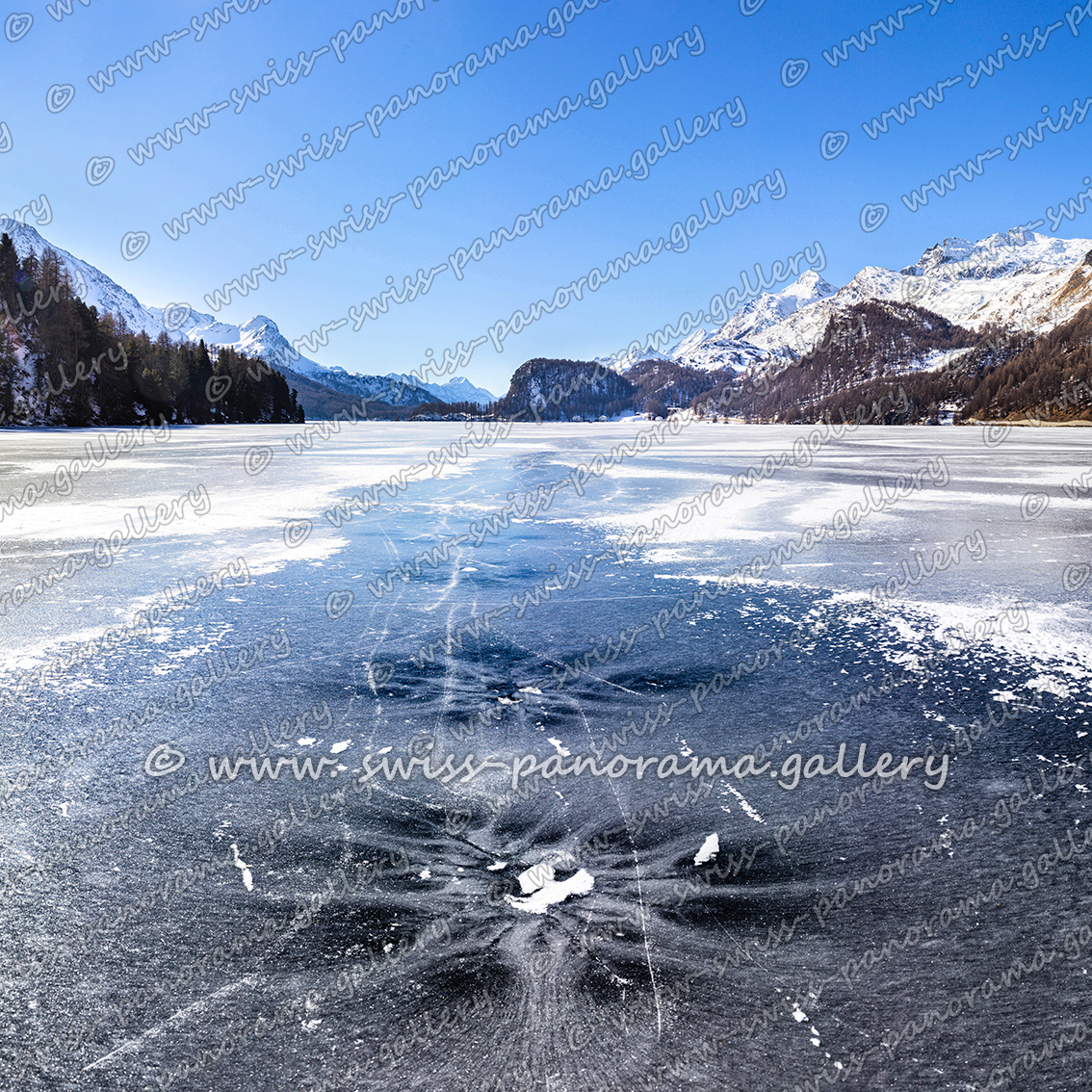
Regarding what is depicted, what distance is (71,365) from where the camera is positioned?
66.0m

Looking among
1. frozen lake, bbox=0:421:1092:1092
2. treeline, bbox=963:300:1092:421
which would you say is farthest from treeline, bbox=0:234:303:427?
treeline, bbox=963:300:1092:421

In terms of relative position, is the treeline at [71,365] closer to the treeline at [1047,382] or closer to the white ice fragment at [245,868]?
the white ice fragment at [245,868]

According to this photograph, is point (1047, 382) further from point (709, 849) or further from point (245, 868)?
point (245, 868)

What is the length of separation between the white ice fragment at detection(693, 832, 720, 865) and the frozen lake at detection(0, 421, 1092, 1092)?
0.04 ft

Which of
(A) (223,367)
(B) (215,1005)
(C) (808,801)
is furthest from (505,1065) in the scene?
(A) (223,367)

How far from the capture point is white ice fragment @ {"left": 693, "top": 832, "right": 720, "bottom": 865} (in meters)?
2.90

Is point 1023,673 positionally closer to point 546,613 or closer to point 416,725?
point 546,613

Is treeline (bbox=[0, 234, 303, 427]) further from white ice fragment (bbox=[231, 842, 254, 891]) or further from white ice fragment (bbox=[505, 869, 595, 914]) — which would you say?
white ice fragment (bbox=[505, 869, 595, 914])

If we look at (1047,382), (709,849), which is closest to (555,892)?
(709,849)

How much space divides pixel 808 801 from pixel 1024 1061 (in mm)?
1414

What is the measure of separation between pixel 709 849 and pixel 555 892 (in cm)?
77

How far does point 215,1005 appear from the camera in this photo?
7.04 feet

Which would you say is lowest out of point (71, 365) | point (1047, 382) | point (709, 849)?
point (709, 849)

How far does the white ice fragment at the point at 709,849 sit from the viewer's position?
2.90 m
